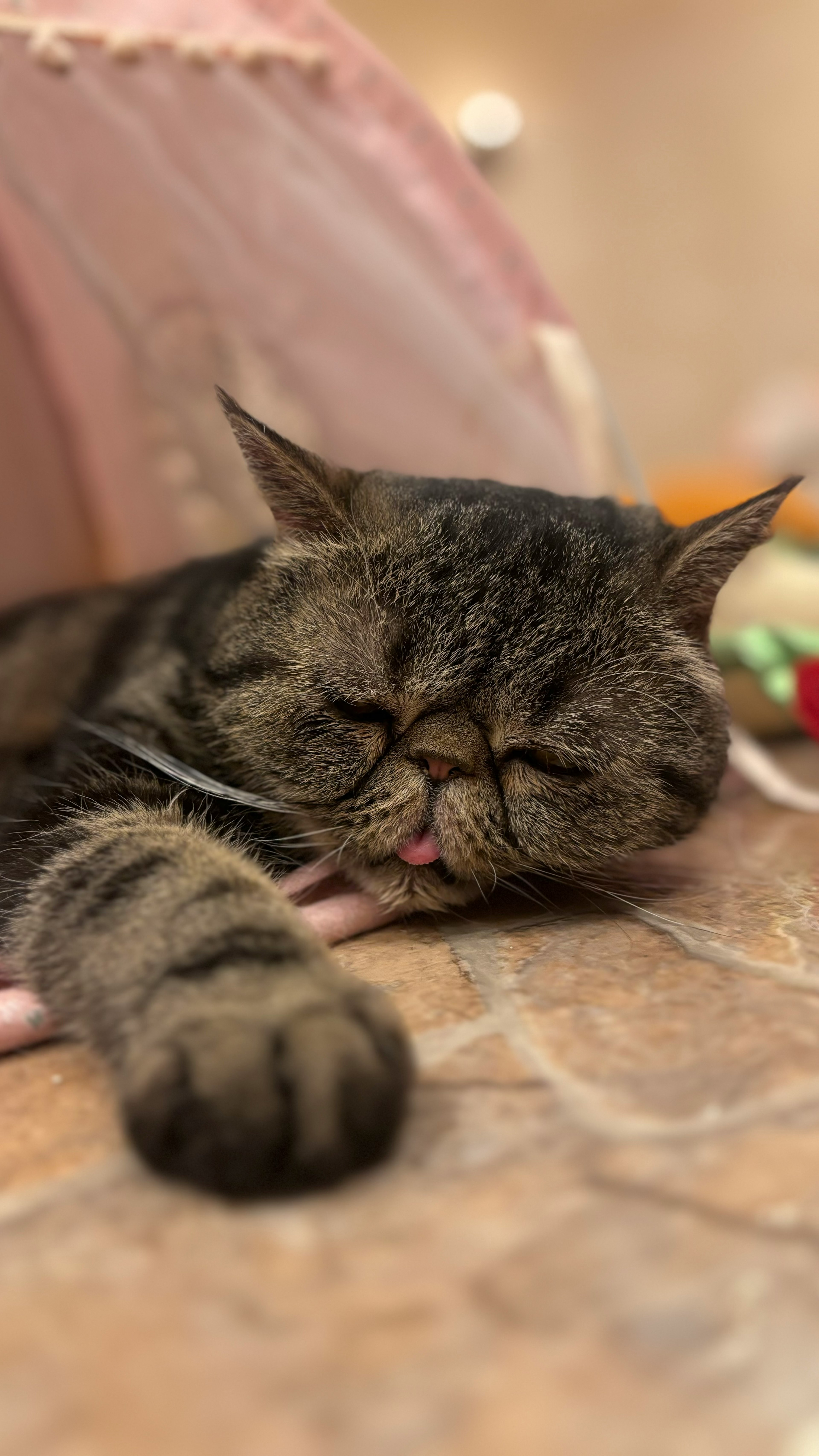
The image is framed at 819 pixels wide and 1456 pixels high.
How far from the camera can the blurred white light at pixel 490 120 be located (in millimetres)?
2141

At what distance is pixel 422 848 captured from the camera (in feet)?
3.25

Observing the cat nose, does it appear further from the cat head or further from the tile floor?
the tile floor

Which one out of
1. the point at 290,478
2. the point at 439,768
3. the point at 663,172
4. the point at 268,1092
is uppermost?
the point at 663,172

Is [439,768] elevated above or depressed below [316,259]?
below

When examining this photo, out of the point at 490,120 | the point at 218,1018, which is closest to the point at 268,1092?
the point at 218,1018

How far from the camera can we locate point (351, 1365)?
0.49 metres

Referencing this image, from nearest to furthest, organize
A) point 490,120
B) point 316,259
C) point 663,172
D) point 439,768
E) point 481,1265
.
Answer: point 481,1265, point 439,768, point 316,259, point 490,120, point 663,172

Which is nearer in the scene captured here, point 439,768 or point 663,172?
point 439,768

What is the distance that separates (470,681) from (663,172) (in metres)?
2.42

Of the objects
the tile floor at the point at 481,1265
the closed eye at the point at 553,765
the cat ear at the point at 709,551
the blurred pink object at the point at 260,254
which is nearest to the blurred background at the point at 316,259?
the blurred pink object at the point at 260,254

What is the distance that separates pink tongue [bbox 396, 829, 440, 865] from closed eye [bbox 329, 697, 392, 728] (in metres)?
0.12

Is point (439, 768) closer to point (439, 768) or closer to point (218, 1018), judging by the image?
point (439, 768)

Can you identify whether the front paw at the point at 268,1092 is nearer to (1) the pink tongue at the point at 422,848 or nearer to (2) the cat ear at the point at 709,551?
(1) the pink tongue at the point at 422,848

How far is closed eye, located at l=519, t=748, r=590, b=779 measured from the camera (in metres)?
1.00
